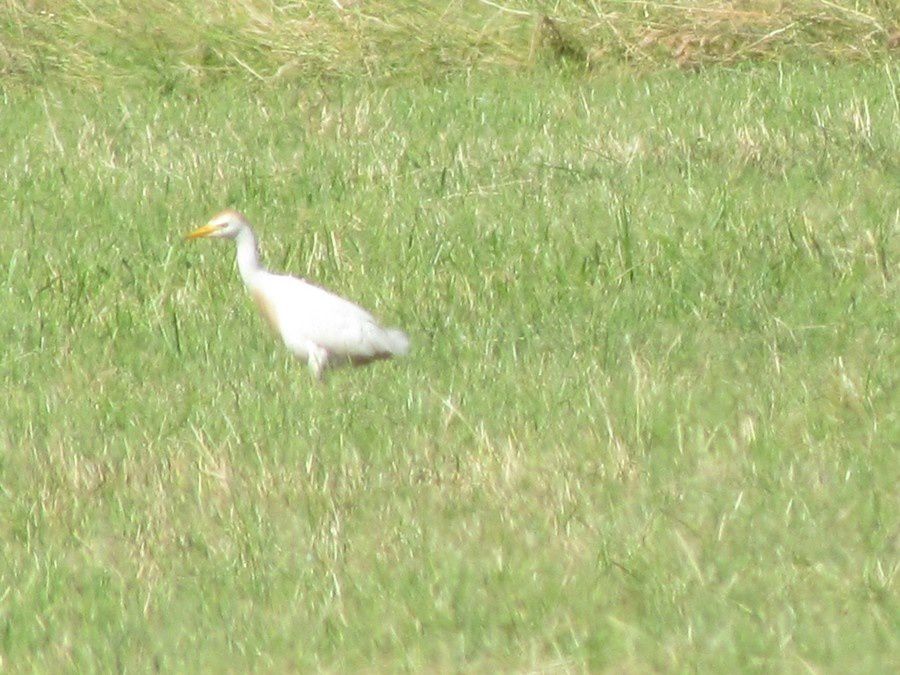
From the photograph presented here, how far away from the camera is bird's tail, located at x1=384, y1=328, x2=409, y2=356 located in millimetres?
6160

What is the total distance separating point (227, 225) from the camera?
22.9ft

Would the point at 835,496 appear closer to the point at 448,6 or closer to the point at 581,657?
the point at 581,657

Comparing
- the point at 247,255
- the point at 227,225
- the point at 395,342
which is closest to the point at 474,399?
the point at 395,342

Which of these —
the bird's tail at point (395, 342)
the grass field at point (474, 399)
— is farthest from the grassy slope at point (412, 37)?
the bird's tail at point (395, 342)

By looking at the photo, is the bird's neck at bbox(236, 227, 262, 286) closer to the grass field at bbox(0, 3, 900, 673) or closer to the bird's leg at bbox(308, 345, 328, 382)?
the grass field at bbox(0, 3, 900, 673)

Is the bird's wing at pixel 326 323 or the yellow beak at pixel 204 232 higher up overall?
the bird's wing at pixel 326 323

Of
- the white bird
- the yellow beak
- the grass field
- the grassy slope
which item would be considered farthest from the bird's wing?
the grassy slope

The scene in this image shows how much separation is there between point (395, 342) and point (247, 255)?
2.85 feet

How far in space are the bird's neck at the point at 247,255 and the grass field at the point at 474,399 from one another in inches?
6.1

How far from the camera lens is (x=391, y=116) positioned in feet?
33.0

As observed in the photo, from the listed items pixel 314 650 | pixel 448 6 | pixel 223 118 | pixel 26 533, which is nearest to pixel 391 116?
pixel 223 118

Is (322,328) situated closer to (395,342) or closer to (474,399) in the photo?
(395,342)

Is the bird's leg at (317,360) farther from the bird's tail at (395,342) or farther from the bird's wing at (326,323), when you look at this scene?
the bird's tail at (395,342)

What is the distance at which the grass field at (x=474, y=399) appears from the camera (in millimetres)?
4191
